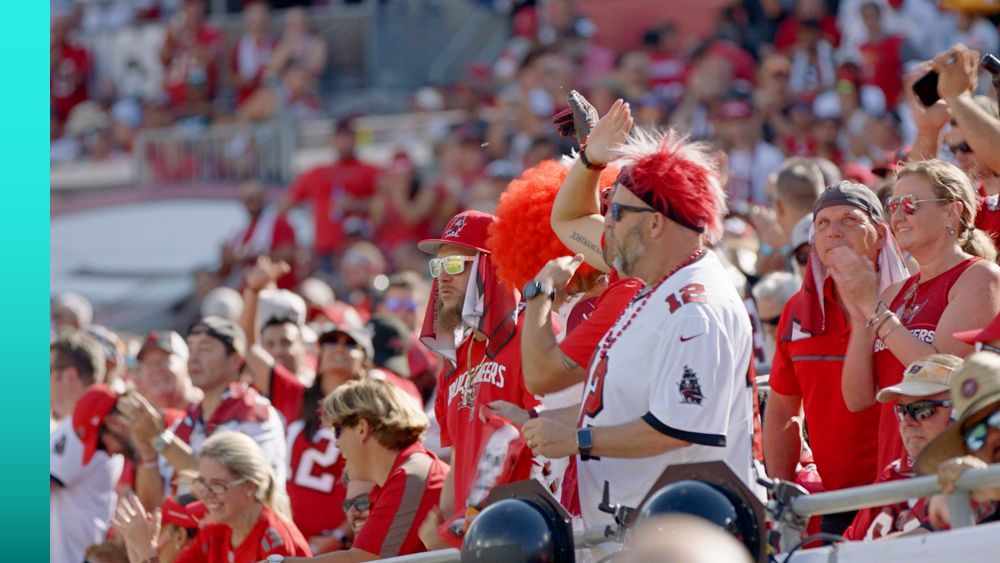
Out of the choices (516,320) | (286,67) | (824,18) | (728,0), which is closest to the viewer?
(516,320)

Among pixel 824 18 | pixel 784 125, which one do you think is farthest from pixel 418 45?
pixel 784 125

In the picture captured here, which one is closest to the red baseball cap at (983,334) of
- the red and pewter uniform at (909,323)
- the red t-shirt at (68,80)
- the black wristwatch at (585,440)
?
the red and pewter uniform at (909,323)

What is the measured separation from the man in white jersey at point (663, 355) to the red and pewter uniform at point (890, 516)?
0.48 metres

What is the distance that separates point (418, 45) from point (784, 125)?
23.7ft

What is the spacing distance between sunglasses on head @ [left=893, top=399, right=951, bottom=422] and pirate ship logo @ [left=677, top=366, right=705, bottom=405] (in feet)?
2.22

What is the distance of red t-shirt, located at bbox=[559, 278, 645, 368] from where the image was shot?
4.56 meters

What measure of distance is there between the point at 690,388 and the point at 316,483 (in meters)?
3.34

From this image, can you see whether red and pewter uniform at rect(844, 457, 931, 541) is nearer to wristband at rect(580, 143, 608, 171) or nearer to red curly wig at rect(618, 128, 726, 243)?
red curly wig at rect(618, 128, 726, 243)

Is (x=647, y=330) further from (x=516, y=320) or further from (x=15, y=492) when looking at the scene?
(x=15, y=492)

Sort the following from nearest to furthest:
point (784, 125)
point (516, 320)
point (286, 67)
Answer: point (516, 320), point (784, 125), point (286, 67)

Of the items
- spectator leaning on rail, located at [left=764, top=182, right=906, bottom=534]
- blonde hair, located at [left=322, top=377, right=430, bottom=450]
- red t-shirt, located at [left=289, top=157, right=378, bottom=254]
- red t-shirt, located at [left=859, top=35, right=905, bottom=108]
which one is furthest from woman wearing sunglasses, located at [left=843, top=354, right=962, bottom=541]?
red t-shirt, located at [left=289, top=157, right=378, bottom=254]

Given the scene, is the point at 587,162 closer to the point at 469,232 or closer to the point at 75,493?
the point at 469,232

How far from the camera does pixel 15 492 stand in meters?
7.27

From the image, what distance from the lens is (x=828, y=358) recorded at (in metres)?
5.07
